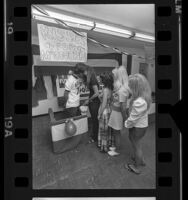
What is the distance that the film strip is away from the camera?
0.53 metres

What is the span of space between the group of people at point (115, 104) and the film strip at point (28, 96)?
0.22ft

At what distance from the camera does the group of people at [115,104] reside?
58 centimetres

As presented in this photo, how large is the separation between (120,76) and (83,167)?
41 cm

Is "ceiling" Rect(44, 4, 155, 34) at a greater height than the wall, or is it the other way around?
"ceiling" Rect(44, 4, 155, 34)

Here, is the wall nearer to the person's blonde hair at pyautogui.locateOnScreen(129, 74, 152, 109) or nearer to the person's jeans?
the person's blonde hair at pyautogui.locateOnScreen(129, 74, 152, 109)

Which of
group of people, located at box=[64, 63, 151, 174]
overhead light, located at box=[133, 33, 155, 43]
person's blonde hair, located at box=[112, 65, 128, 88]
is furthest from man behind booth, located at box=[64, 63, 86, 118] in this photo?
overhead light, located at box=[133, 33, 155, 43]

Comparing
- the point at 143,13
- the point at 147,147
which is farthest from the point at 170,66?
the point at 147,147

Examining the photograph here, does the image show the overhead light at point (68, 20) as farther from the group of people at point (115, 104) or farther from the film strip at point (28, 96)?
the group of people at point (115, 104)

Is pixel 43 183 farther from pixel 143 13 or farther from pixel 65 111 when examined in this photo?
pixel 143 13

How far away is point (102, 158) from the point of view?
0.64m

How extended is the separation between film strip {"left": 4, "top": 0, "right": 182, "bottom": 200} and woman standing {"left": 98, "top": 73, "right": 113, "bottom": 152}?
18 cm

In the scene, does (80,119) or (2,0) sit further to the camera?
(80,119)

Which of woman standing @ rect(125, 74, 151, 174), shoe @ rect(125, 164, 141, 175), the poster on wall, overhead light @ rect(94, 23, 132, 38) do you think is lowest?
shoe @ rect(125, 164, 141, 175)

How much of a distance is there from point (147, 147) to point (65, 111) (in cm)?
36
